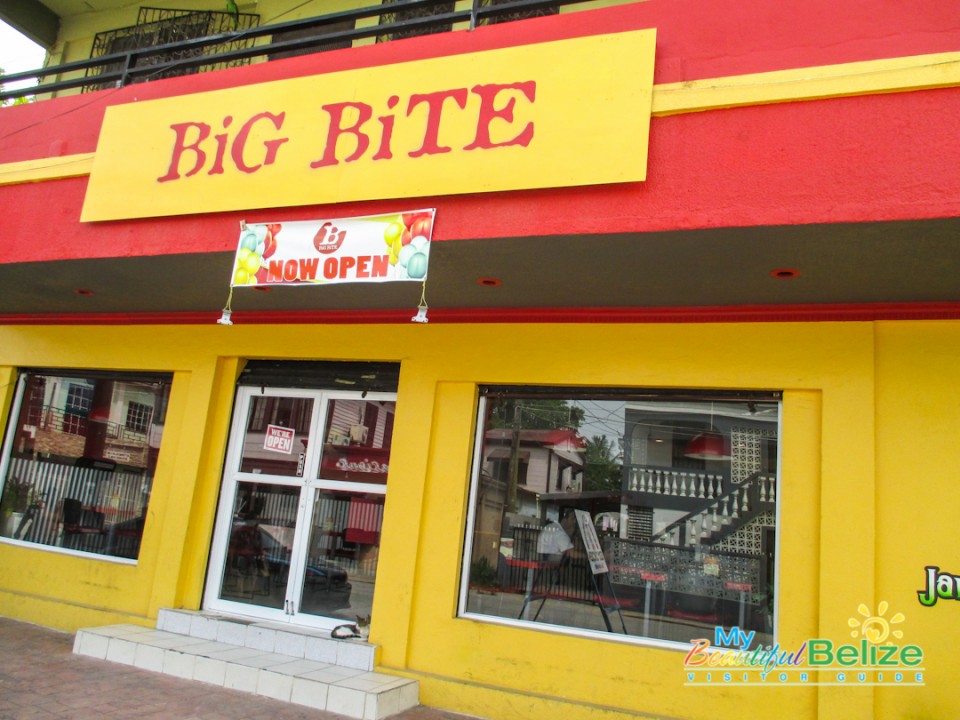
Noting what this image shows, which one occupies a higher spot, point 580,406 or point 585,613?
point 580,406

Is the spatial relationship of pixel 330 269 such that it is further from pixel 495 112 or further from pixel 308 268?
pixel 495 112

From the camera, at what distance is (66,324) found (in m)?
8.44

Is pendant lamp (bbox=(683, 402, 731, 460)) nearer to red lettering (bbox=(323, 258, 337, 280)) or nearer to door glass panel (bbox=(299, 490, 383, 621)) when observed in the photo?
door glass panel (bbox=(299, 490, 383, 621))

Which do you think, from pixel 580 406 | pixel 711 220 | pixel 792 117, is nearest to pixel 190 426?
pixel 580 406

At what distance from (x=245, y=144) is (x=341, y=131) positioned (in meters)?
0.84

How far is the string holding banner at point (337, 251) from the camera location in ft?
16.2

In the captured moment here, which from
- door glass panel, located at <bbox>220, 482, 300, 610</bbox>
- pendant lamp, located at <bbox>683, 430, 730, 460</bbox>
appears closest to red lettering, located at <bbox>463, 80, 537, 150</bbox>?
pendant lamp, located at <bbox>683, 430, 730, 460</bbox>

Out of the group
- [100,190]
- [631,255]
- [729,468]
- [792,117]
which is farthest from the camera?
[100,190]

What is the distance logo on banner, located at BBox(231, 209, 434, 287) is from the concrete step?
2.92 metres

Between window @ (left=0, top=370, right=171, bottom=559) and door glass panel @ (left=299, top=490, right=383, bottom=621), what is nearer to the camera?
door glass panel @ (left=299, top=490, right=383, bottom=621)

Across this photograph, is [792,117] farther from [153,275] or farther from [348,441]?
[153,275]

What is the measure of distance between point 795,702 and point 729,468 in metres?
1.61

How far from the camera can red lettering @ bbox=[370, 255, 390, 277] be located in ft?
16.5

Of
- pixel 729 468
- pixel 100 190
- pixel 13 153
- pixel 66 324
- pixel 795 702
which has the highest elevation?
pixel 13 153
